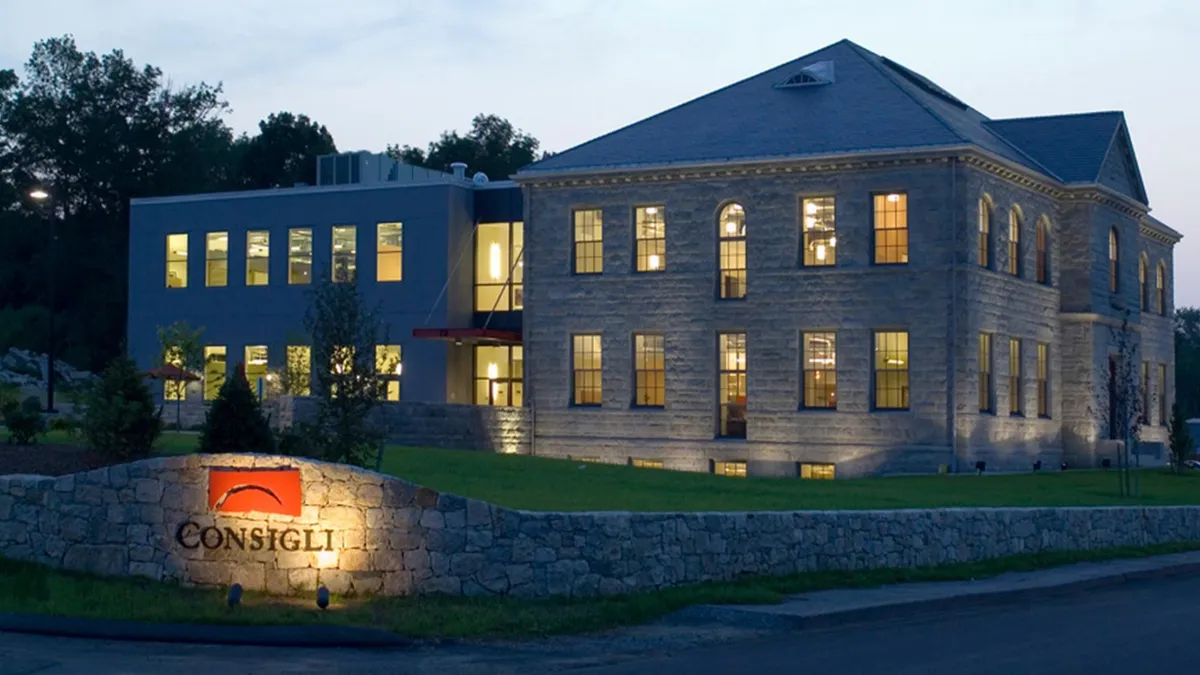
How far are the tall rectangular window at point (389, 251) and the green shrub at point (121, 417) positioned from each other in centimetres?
2630

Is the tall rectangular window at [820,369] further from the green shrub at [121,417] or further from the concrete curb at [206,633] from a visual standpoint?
the concrete curb at [206,633]

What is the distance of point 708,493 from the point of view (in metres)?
27.1

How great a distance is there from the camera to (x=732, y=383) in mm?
44844

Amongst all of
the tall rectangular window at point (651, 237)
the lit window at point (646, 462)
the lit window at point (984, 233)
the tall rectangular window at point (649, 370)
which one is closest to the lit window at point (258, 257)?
the tall rectangular window at point (651, 237)

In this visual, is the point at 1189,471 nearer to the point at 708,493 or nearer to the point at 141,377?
the point at 708,493

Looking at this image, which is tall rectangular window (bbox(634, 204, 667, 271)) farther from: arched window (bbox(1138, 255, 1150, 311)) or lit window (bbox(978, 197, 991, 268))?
arched window (bbox(1138, 255, 1150, 311))

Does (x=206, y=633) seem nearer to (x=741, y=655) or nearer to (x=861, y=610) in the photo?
(x=741, y=655)

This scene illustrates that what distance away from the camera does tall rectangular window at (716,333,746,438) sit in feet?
146

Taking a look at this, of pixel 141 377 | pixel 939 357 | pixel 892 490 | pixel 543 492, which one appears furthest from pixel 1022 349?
pixel 141 377

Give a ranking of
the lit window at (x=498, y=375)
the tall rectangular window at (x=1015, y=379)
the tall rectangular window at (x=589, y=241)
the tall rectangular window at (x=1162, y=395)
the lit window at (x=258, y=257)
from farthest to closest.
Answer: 1. the tall rectangular window at (x=1162, y=395)
2. the lit window at (x=258, y=257)
3. the lit window at (x=498, y=375)
4. the tall rectangular window at (x=589, y=241)
5. the tall rectangular window at (x=1015, y=379)

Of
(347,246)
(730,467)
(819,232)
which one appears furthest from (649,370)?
(347,246)

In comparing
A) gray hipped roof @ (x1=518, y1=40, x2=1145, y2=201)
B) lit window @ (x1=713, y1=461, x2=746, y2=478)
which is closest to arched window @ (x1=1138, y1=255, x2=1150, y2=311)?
gray hipped roof @ (x1=518, y1=40, x2=1145, y2=201)

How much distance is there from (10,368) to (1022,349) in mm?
55730

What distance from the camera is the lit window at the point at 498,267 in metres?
50.0
